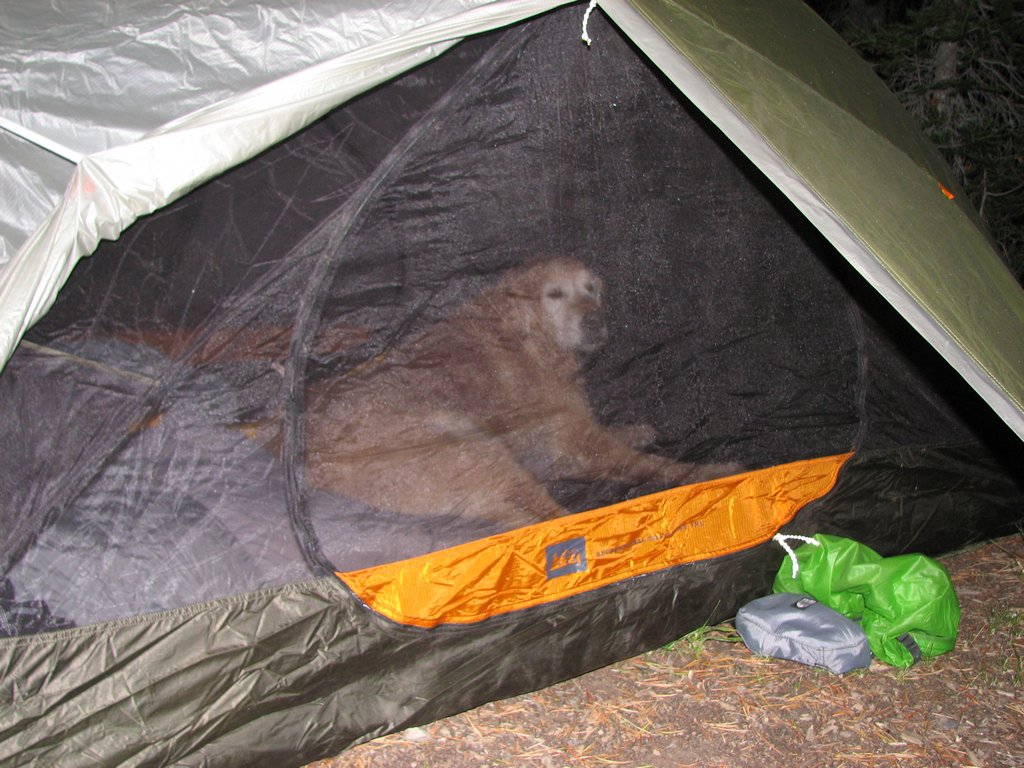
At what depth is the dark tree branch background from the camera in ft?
19.4

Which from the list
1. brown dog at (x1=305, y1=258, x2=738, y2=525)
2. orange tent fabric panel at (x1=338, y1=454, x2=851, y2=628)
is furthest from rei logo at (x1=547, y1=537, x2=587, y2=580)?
brown dog at (x1=305, y1=258, x2=738, y2=525)

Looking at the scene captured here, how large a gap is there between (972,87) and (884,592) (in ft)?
14.9

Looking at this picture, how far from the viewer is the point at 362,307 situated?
7.23 feet

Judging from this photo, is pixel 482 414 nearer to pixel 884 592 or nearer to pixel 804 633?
pixel 804 633

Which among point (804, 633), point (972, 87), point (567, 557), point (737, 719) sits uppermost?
point (972, 87)

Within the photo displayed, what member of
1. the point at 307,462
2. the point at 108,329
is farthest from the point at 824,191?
the point at 108,329

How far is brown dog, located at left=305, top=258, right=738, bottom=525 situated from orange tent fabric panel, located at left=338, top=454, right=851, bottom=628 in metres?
0.10

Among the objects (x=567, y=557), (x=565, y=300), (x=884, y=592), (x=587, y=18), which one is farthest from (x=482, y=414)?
(x=884, y=592)

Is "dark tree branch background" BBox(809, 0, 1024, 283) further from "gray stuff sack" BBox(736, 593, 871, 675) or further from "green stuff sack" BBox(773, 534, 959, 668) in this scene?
"gray stuff sack" BBox(736, 593, 871, 675)

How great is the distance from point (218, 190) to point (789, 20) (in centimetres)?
196

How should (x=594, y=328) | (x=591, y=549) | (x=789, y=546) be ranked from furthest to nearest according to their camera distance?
1. (x=789, y=546)
2. (x=591, y=549)
3. (x=594, y=328)

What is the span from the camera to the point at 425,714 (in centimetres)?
248

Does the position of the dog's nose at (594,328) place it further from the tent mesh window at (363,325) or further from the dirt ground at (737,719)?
the dirt ground at (737,719)

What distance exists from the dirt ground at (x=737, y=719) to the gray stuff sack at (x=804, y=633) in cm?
7
